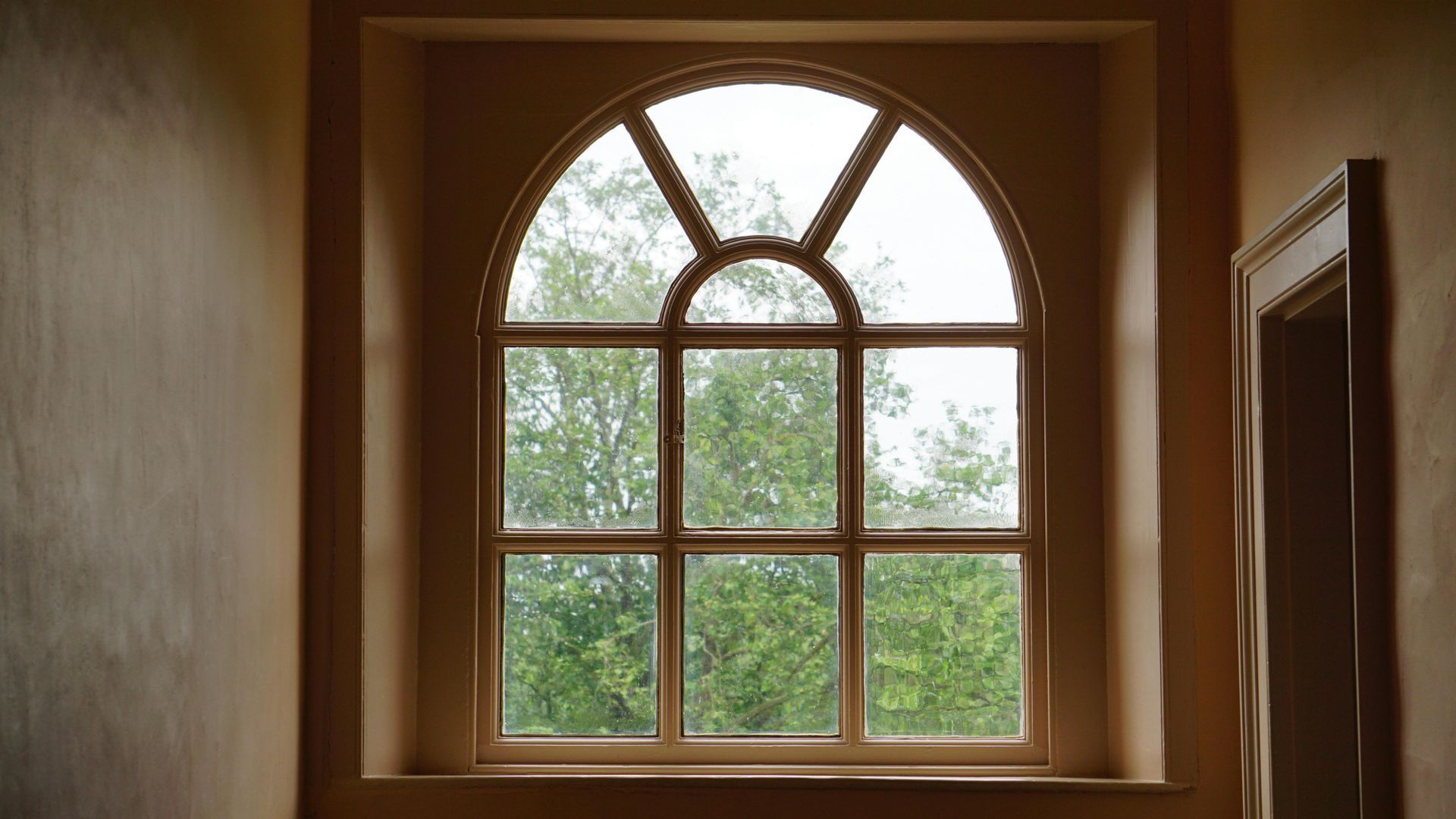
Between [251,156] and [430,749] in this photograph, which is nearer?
[251,156]

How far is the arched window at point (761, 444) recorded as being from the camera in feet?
10.2

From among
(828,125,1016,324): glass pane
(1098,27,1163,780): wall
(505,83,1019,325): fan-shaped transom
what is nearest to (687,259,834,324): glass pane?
(505,83,1019,325): fan-shaped transom

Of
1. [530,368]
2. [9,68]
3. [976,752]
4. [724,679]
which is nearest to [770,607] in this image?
[724,679]

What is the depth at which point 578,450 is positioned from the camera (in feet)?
10.4

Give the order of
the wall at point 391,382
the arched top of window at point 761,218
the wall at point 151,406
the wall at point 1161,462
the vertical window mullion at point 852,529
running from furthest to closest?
the arched top of window at point 761,218 < the vertical window mullion at point 852,529 < the wall at point 391,382 < the wall at point 1161,462 < the wall at point 151,406

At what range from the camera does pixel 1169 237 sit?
283 cm

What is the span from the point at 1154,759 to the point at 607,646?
137 centimetres

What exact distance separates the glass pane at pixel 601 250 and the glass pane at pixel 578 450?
0.61 ft

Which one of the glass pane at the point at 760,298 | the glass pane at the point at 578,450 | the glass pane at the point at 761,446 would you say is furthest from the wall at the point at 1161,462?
the glass pane at the point at 760,298

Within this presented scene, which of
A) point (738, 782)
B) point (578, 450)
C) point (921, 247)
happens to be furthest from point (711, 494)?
point (921, 247)

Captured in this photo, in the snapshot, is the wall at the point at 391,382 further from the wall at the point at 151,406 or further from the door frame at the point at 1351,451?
the door frame at the point at 1351,451

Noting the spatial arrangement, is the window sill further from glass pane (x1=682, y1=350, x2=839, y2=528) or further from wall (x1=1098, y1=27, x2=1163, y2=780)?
glass pane (x1=682, y1=350, x2=839, y2=528)

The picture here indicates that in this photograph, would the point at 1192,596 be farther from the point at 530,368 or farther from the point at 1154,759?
the point at 530,368

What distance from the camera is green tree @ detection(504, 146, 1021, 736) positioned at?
312 cm
